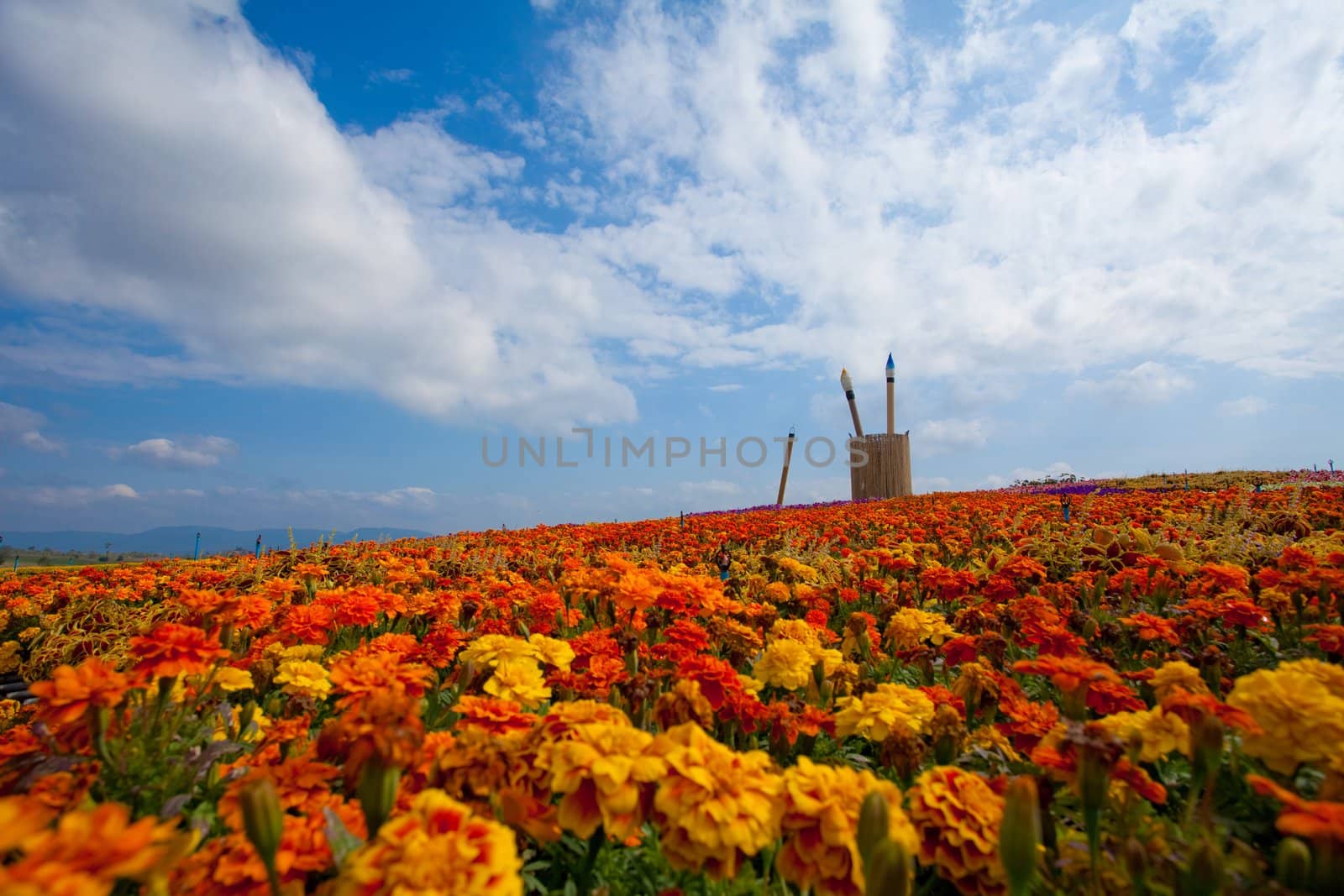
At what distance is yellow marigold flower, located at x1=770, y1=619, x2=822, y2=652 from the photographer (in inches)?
93.5

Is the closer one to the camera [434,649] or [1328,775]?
[1328,775]

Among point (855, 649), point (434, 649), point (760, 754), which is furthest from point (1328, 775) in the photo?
point (434, 649)

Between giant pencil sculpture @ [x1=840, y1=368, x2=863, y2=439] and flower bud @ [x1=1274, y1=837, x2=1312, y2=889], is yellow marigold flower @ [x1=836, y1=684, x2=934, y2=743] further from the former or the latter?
giant pencil sculpture @ [x1=840, y1=368, x2=863, y2=439]

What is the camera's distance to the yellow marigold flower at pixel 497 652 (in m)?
1.94

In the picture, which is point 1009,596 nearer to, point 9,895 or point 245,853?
point 245,853

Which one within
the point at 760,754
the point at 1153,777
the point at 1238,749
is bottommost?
the point at 1153,777

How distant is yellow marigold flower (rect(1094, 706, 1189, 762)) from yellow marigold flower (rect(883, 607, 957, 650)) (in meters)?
1.07

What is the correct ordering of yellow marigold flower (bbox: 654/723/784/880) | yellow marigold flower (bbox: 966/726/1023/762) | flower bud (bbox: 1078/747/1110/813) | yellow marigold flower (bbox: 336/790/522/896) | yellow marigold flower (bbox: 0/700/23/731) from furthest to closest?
yellow marigold flower (bbox: 0/700/23/731) < yellow marigold flower (bbox: 966/726/1023/762) < flower bud (bbox: 1078/747/1110/813) < yellow marigold flower (bbox: 654/723/784/880) < yellow marigold flower (bbox: 336/790/522/896)

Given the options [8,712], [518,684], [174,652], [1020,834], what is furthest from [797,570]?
[8,712]

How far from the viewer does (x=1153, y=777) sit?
1931 mm

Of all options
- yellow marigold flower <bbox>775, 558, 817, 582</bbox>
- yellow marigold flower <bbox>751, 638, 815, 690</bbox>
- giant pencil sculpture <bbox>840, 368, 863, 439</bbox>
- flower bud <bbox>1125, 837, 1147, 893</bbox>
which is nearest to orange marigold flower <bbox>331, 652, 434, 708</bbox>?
yellow marigold flower <bbox>751, 638, 815, 690</bbox>

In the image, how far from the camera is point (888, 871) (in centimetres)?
95

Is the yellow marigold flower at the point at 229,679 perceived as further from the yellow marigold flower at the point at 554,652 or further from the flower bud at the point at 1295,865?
the flower bud at the point at 1295,865

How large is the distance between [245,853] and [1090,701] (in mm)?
2189
